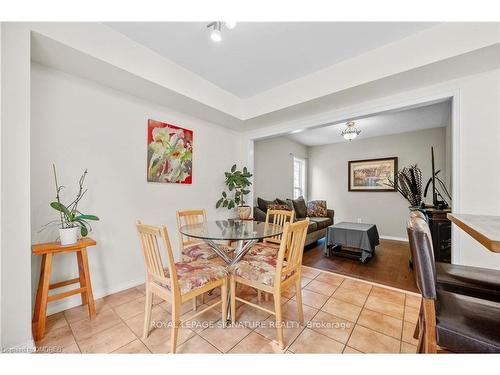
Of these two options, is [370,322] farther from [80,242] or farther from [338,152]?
[338,152]

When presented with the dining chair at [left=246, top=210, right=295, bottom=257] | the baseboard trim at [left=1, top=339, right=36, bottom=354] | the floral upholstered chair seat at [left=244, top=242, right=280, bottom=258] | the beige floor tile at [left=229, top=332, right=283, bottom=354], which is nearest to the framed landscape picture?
the dining chair at [left=246, top=210, right=295, bottom=257]

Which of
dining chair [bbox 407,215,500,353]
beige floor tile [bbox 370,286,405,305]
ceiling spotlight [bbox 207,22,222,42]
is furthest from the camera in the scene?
beige floor tile [bbox 370,286,405,305]

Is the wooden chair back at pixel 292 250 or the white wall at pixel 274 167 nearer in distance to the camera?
the wooden chair back at pixel 292 250

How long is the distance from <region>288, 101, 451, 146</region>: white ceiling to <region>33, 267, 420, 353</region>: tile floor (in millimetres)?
2595

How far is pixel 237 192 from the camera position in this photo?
11.8 ft

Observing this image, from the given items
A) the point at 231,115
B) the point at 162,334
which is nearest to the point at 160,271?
the point at 162,334

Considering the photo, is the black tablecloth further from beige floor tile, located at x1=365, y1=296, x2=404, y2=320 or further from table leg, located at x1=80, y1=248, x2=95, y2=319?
table leg, located at x1=80, y1=248, x2=95, y2=319

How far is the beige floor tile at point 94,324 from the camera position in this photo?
162cm

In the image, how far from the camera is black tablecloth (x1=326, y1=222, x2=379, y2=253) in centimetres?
A: 324

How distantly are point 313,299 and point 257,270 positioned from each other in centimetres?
92

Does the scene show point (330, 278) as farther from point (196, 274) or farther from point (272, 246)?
point (196, 274)

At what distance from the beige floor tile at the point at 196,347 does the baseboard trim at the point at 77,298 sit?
4.17ft

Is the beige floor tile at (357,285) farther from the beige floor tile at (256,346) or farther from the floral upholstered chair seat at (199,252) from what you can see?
the floral upholstered chair seat at (199,252)

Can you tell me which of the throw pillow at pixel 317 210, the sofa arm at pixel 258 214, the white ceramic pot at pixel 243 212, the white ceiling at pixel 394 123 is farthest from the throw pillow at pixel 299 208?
the white ceiling at pixel 394 123
